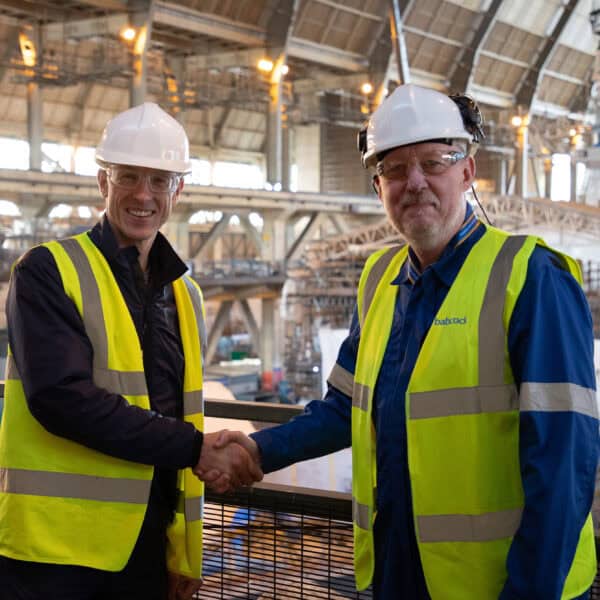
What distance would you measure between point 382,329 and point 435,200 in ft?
1.23

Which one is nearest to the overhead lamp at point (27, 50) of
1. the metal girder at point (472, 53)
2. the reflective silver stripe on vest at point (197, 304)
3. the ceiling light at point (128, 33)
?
the ceiling light at point (128, 33)

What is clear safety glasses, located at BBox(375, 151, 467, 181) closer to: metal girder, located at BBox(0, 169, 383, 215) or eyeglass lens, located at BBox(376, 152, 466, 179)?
eyeglass lens, located at BBox(376, 152, 466, 179)

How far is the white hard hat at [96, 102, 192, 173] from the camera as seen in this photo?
275 cm

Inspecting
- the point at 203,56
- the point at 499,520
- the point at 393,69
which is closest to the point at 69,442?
the point at 499,520

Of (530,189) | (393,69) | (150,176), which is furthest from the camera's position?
(530,189)

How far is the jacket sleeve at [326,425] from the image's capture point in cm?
263

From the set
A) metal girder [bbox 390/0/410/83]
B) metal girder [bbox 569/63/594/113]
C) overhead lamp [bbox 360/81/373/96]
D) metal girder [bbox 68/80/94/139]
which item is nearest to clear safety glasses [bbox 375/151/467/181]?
metal girder [bbox 390/0/410/83]

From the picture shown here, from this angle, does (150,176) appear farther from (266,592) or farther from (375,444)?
(266,592)

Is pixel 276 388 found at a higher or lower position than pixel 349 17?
lower

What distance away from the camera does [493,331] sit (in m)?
2.05

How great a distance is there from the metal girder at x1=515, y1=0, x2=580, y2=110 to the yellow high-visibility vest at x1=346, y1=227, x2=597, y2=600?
35.4 metres

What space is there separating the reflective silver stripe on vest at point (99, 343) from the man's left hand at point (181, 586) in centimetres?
65

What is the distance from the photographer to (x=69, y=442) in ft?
8.11

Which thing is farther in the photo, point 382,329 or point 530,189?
point 530,189
